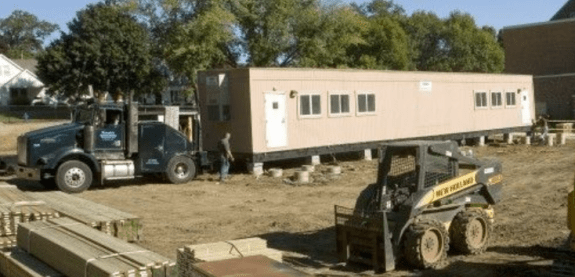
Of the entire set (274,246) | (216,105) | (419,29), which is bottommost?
(274,246)

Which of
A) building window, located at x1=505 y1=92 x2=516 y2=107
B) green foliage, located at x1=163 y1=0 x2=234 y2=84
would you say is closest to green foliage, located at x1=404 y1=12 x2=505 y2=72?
green foliage, located at x1=163 y1=0 x2=234 y2=84

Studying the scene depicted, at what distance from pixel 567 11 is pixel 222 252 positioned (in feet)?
189

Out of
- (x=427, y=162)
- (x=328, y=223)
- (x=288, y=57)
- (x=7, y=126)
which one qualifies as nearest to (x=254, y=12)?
(x=288, y=57)

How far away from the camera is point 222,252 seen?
9.68 meters

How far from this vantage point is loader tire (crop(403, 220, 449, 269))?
36.0 feet

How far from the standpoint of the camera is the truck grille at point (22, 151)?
20.3 meters

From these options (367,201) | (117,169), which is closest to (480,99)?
(117,169)

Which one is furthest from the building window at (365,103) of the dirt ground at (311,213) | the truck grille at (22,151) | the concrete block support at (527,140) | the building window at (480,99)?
the truck grille at (22,151)

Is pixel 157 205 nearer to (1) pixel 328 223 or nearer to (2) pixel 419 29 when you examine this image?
(1) pixel 328 223

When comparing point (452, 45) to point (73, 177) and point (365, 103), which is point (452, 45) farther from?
point (73, 177)

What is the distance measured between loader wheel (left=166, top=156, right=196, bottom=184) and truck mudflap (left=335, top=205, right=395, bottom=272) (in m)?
11.3

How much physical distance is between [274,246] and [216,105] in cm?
1145

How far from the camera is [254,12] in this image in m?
47.3

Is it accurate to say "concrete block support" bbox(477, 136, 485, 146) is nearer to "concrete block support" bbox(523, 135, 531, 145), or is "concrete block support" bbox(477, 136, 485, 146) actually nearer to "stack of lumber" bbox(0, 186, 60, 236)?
"concrete block support" bbox(523, 135, 531, 145)
